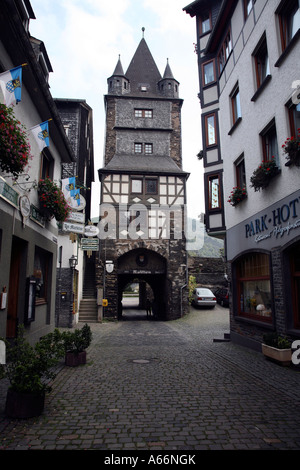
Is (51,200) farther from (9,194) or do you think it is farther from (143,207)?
(143,207)

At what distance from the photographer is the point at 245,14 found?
10602 mm

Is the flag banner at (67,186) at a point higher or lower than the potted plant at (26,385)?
higher

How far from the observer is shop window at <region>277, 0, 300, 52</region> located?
7773 millimetres

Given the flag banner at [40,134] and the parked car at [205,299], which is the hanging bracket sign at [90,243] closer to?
the flag banner at [40,134]

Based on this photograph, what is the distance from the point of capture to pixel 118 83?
27422mm

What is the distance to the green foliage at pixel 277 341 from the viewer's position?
7398mm

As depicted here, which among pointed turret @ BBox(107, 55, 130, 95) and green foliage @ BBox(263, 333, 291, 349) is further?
pointed turret @ BBox(107, 55, 130, 95)

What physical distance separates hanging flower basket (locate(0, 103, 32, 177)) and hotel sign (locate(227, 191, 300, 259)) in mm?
5559

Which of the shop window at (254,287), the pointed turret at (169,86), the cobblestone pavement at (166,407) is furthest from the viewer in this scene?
the pointed turret at (169,86)

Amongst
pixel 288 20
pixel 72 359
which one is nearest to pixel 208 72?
pixel 288 20

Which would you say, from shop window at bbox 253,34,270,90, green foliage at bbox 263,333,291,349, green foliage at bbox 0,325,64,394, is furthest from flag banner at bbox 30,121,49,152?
green foliage at bbox 263,333,291,349

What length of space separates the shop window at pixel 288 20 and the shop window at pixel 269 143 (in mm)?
1876

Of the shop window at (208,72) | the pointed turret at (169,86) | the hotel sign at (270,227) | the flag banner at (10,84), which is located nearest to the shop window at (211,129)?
the shop window at (208,72)

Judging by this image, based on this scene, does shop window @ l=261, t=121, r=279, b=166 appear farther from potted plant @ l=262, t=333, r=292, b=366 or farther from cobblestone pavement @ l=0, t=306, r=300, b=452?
cobblestone pavement @ l=0, t=306, r=300, b=452
